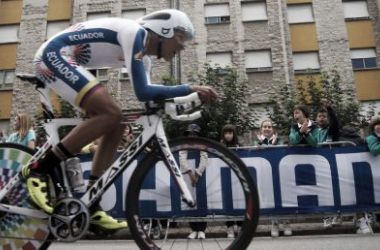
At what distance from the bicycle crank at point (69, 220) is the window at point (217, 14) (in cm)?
2435

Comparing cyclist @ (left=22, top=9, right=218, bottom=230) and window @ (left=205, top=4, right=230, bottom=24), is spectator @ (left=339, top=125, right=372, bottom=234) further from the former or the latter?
window @ (left=205, top=4, right=230, bottom=24)

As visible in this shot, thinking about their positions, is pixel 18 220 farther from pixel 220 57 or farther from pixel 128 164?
pixel 220 57

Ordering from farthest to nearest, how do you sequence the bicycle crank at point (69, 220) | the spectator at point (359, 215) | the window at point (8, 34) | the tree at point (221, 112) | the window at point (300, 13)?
the window at point (8, 34) < the window at point (300, 13) < the tree at point (221, 112) < the spectator at point (359, 215) < the bicycle crank at point (69, 220)

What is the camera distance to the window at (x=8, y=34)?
2763cm

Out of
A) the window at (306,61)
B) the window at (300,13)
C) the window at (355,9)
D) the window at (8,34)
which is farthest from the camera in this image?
the window at (8,34)

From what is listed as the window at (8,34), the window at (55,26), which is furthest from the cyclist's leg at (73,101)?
the window at (8,34)

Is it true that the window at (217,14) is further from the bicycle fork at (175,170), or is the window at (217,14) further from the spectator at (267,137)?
the bicycle fork at (175,170)

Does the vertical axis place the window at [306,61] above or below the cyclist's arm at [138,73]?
above

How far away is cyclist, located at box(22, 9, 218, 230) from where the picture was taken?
3219 millimetres

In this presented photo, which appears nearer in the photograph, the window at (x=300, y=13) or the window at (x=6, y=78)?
the window at (x=300, y=13)

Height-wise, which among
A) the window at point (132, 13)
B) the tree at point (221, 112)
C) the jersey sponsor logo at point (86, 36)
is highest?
the window at point (132, 13)

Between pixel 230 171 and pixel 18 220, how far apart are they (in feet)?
5.92

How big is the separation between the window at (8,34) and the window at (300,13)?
17785mm

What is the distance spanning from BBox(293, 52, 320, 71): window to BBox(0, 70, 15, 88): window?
1783 cm
